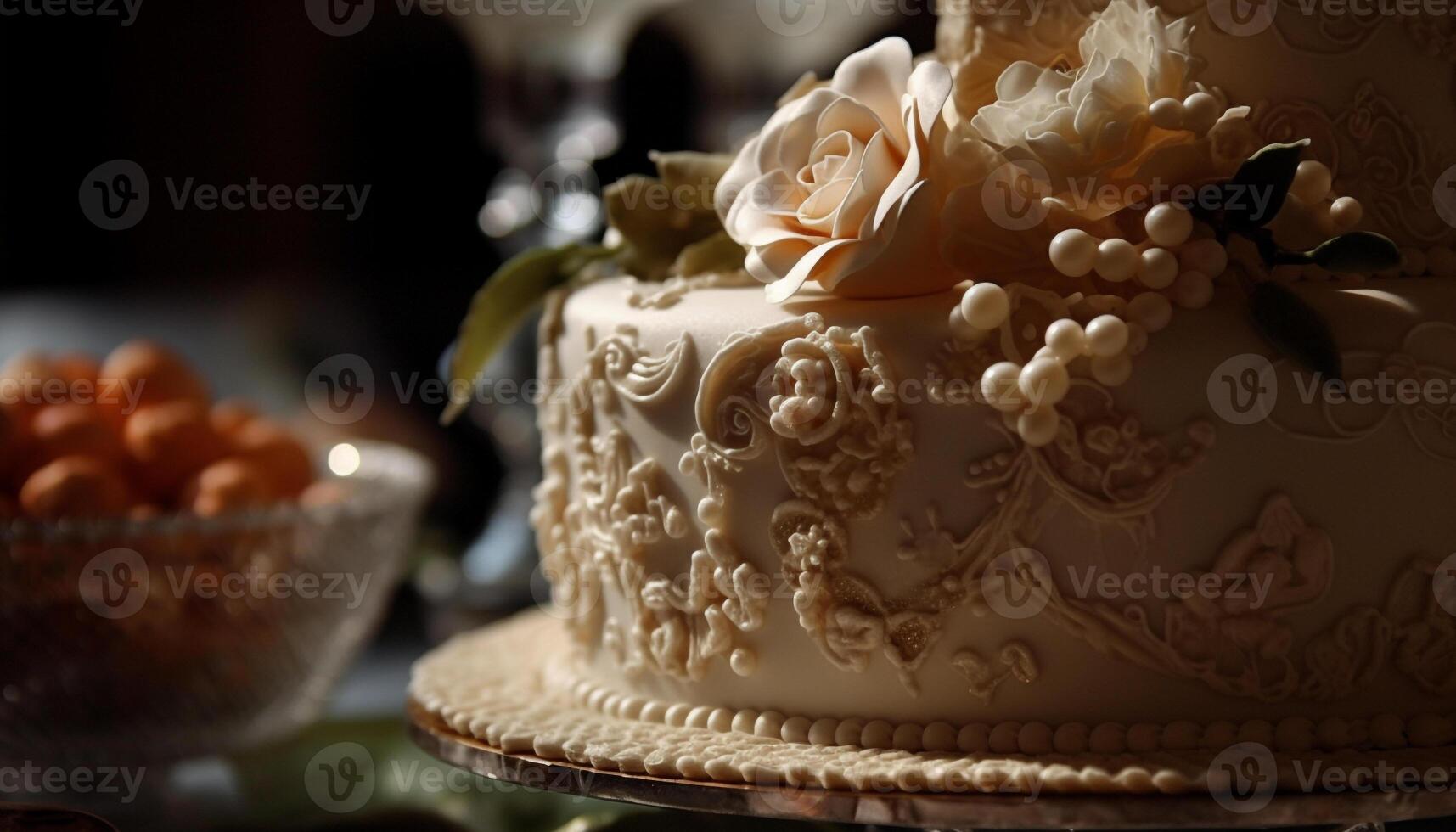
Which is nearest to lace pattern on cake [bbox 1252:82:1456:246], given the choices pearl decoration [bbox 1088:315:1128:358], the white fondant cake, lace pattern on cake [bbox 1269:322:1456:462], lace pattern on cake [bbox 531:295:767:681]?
the white fondant cake

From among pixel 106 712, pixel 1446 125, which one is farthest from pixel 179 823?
pixel 1446 125

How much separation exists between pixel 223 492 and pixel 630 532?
55cm

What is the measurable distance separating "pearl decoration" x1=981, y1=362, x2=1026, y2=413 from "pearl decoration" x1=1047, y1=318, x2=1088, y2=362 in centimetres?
3

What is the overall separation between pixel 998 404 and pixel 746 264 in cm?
22

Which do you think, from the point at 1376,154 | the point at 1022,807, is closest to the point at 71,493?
the point at 1022,807

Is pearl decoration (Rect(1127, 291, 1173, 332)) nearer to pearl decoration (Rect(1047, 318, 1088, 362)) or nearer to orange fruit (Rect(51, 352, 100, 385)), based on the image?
pearl decoration (Rect(1047, 318, 1088, 362))

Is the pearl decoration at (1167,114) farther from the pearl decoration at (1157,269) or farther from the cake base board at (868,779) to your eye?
the cake base board at (868,779)

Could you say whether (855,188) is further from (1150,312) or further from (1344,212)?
(1344,212)

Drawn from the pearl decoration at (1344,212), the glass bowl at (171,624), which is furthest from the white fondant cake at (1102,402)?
the glass bowl at (171,624)

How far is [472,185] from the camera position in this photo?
11.1 feet

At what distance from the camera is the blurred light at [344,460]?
1.74 m

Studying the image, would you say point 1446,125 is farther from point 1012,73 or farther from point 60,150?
point 60,150

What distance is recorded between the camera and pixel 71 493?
138 cm

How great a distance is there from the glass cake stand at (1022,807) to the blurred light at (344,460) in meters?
0.87
